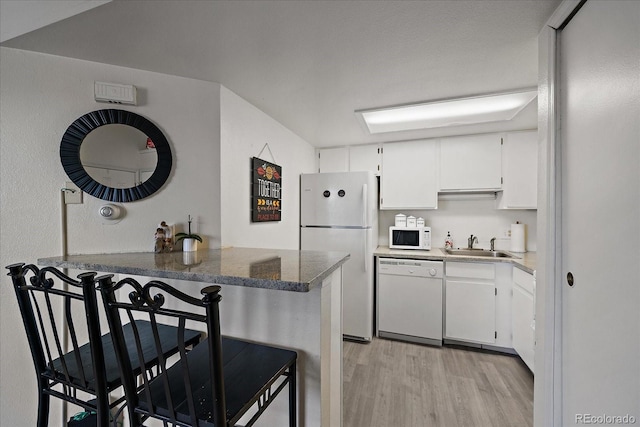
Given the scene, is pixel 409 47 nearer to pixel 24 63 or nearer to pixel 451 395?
pixel 24 63

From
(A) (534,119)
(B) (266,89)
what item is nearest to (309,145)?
(B) (266,89)

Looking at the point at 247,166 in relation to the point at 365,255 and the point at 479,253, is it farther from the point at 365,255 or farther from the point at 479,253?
the point at 479,253

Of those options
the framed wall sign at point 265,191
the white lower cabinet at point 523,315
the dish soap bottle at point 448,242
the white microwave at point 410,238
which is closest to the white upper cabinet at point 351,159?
the white microwave at point 410,238

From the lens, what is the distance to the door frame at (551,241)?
110 cm

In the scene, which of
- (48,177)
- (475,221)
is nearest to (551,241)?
(475,221)

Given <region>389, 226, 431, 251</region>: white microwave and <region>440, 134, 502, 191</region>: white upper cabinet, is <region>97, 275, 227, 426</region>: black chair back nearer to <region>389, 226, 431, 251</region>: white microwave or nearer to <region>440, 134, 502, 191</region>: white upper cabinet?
<region>389, 226, 431, 251</region>: white microwave

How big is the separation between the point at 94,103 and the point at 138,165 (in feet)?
1.35

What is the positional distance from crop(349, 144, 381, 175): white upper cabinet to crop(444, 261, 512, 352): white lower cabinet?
1349 millimetres

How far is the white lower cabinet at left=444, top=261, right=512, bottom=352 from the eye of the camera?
2.35m

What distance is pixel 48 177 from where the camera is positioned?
1.40 metres

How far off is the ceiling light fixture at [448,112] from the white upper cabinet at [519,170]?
1.51 feet

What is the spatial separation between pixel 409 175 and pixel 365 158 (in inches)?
21.9

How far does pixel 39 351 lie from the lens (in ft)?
3.24

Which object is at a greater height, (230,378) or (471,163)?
(471,163)
